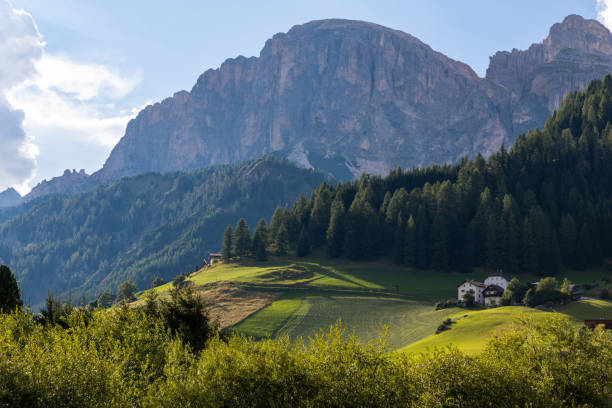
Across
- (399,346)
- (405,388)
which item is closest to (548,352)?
(405,388)

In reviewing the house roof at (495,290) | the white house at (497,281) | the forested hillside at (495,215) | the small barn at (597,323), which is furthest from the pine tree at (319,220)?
the small barn at (597,323)

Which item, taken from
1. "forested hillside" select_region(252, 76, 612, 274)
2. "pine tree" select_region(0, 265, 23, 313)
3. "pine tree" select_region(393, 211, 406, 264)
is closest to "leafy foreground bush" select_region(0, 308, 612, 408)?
"pine tree" select_region(0, 265, 23, 313)

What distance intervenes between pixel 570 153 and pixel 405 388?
182715mm

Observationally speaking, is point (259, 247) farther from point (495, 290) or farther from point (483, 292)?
point (495, 290)

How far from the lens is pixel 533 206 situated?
155m

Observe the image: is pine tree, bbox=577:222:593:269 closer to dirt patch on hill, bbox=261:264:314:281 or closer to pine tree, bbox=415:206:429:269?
pine tree, bbox=415:206:429:269

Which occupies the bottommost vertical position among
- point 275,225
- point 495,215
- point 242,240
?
point 242,240

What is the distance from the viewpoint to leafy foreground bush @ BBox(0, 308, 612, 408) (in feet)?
95.2

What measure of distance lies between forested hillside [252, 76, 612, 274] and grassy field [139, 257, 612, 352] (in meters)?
6.98

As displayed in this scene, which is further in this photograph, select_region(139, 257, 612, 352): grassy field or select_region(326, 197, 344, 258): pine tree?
select_region(326, 197, 344, 258): pine tree

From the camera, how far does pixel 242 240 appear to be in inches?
6722

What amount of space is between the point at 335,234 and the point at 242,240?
3422cm

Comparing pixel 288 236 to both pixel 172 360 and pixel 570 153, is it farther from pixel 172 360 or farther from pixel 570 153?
pixel 172 360

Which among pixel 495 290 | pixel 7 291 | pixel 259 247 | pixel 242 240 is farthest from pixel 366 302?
→ pixel 7 291
